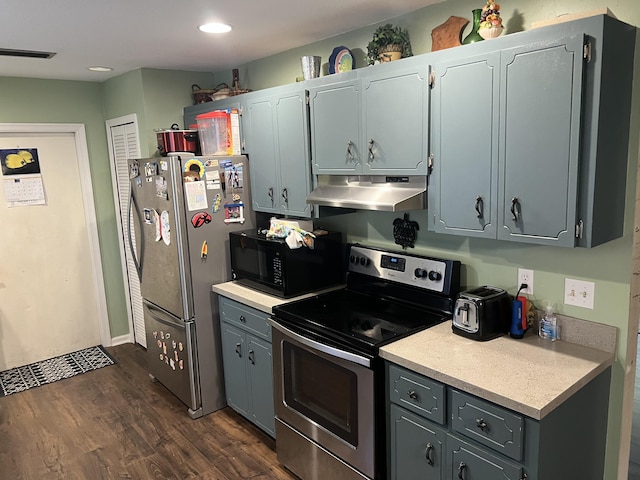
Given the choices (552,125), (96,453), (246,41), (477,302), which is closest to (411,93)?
(552,125)

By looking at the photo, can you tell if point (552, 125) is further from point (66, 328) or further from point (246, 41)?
point (66, 328)

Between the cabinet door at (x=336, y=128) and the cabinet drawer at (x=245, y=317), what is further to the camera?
the cabinet drawer at (x=245, y=317)

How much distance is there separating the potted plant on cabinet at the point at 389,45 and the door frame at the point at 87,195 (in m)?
2.94

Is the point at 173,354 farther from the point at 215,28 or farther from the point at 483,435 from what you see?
the point at 483,435

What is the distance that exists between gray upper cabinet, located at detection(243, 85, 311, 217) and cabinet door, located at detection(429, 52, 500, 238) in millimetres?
871

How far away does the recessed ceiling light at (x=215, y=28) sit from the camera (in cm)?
258

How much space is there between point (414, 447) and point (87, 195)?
3.59m

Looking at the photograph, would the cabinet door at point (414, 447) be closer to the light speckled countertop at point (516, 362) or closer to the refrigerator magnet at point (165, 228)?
the light speckled countertop at point (516, 362)

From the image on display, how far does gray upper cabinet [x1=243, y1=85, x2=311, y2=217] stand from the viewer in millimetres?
2805

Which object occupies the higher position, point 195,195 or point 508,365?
point 195,195

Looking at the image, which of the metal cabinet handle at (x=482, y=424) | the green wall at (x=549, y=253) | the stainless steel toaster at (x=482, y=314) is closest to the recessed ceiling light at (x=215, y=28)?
the green wall at (x=549, y=253)

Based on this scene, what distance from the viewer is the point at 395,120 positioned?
2273mm

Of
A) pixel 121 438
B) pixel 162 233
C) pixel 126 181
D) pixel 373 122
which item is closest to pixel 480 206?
pixel 373 122

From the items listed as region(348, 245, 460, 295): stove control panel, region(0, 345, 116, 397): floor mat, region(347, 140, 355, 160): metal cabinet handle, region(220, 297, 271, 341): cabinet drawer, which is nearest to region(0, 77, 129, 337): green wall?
region(0, 345, 116, 397): floor mat
